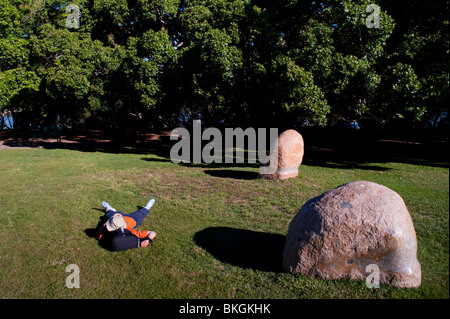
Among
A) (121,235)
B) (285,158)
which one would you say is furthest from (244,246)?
(285,158)

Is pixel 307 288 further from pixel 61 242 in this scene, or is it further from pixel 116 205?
pixel 116 205

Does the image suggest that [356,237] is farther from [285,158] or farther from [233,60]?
[233,60]

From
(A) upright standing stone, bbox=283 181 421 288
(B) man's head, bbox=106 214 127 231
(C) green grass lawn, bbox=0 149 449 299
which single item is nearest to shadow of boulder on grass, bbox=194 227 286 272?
(C) green grass lawn, bbox=0 149 449 299

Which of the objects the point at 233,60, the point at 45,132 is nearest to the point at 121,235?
the point at 233,60

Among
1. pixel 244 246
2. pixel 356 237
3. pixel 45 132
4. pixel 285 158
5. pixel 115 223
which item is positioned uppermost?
pixel 45 132

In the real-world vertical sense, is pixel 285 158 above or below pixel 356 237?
above

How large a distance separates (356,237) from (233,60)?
407 inches

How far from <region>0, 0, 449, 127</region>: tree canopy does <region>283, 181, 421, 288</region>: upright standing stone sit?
127 inches

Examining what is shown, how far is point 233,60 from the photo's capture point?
12.8 metres

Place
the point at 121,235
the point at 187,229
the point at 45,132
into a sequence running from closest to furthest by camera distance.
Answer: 1. the point at 121,235
2. the point at 187,229
3. the point at 45,132

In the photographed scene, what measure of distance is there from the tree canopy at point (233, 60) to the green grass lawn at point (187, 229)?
8.28 feet

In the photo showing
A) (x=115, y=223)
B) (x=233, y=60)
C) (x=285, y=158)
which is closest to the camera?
(x=115, y=223)

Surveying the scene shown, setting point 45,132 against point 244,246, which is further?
point 45,132
